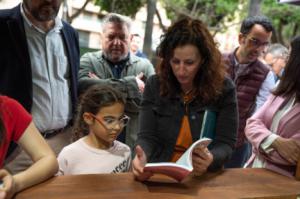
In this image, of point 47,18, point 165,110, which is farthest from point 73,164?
point 47,18

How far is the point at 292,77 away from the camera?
1940 mm

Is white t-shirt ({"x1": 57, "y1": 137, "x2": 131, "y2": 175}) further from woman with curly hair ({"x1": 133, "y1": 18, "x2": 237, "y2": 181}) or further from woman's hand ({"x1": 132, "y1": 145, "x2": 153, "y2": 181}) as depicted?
woman's hand ({"x1": 132, "y1": 145, "x2": 153, "y2": 181})

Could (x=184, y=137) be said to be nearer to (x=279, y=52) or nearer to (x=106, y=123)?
(x=106, y=123)

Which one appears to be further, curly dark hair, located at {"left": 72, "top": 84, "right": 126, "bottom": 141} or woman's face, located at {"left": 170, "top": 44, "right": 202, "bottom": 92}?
curly dark hair, located at {"left": 72, "top": 84, "right": 126, "bottom": 141}

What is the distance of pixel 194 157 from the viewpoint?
62.7 inches

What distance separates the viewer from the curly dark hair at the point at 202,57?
1785 mm

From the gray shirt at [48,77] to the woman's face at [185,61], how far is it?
0.93 meters

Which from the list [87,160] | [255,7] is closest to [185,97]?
[87,160]

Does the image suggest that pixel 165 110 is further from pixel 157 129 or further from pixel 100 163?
pixel 100 163

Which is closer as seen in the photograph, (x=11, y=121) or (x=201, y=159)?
(x=11, y=121)

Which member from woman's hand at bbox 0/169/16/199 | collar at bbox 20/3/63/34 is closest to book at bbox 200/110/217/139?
woman's hand at bbox 0/169/16/199

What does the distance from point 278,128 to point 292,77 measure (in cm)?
27

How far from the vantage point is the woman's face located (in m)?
1.76

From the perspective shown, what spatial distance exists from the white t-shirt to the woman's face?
0.56 metres
